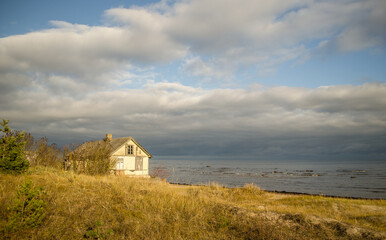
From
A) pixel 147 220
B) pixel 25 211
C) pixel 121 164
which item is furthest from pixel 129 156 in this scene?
pixel 25 211

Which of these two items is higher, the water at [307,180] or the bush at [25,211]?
the bush at [25,211]

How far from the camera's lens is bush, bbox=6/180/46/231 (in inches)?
253

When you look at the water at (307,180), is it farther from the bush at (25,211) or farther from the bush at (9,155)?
the bush at (25,211)

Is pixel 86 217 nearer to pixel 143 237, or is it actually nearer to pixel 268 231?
pixel 143 237

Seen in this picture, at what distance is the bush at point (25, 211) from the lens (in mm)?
6430

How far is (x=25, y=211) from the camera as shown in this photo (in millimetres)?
6648

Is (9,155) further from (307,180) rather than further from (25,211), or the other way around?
(307,180)

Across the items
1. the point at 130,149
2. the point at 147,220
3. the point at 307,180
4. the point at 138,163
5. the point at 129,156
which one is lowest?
the point at 307,180

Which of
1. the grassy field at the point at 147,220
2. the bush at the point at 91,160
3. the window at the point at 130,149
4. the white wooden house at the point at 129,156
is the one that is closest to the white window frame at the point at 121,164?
the white wooden house at the point at 129,156

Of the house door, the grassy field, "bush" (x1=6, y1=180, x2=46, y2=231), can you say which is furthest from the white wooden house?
"bush" (x1=6, y1=180, x2=46, y2=231)

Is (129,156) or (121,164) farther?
(129,156)

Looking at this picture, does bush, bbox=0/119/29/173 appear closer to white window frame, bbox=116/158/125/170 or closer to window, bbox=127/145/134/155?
white window frame, bbox=116/158/125/170

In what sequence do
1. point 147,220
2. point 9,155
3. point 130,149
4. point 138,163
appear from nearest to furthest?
point 147,220 → point 9,155 → point 130,149 → point 138,163

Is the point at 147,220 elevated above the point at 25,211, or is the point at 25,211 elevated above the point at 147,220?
the point at 25,211
